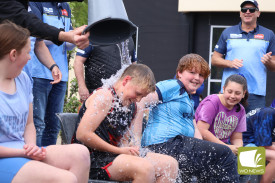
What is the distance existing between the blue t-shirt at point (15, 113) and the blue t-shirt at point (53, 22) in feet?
4.97

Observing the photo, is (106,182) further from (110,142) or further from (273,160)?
(273,160)

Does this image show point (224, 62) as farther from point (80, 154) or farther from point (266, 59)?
point (80, 154)

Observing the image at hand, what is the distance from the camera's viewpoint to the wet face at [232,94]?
199 inches

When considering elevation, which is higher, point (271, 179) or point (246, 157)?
point (246, 157)

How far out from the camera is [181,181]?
13.0 feet

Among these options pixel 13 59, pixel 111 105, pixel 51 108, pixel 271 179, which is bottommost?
pixel 271 179

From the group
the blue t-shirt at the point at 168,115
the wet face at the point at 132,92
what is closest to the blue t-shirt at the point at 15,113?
the wet face at the point at 132,92

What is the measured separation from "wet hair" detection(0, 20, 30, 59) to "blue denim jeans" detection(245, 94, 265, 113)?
11.7 ft

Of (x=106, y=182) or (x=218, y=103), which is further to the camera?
(x=218, y=103)

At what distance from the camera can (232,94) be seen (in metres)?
5.08

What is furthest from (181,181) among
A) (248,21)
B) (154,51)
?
(154,51)

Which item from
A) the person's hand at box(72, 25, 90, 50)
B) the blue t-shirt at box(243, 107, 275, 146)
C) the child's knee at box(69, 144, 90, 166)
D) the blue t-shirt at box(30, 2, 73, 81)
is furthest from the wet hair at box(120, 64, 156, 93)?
the blue t-shirt at box(243, 107, 275, 146)

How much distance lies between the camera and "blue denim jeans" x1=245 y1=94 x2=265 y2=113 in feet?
19.4

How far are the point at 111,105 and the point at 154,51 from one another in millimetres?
6903
